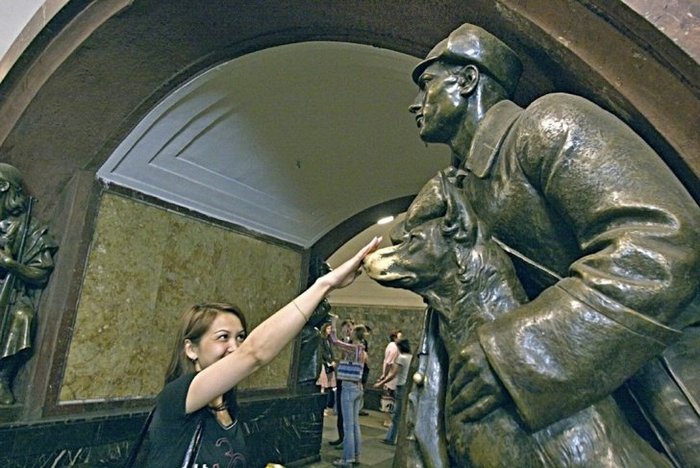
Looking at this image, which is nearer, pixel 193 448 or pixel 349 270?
pixel 349 270

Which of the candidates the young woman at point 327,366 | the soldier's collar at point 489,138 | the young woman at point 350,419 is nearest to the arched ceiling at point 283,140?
the soldier's collar at point 489,138

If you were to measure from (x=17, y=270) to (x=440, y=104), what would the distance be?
85.9 inches

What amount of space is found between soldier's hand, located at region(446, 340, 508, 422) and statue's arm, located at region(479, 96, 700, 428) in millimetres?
22

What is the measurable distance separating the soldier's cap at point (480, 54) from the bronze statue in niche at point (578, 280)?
106 mm

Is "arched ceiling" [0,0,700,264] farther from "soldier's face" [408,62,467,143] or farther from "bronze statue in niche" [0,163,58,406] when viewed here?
"soldier's face" [408,62,467,143]

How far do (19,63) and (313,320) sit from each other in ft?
8.46

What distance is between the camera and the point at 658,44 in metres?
0.91

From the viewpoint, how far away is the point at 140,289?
8.92 ft

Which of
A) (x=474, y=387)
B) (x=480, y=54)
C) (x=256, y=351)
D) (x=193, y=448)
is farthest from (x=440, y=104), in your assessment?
(x=193, y=448)

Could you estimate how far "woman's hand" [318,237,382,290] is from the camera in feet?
3.40

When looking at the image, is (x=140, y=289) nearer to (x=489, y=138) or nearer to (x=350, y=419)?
(x=350, y=419)

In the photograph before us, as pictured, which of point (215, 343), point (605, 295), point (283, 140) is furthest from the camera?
point (283, 140)

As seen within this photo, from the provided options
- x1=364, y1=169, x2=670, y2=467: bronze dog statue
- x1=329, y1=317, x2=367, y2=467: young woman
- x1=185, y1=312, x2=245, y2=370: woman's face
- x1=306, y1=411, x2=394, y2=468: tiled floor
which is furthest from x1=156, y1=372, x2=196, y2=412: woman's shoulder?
x1=329, y1=317, x2=367, y2=467: young woman

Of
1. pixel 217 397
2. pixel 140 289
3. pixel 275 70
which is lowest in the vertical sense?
pixel 217 397
